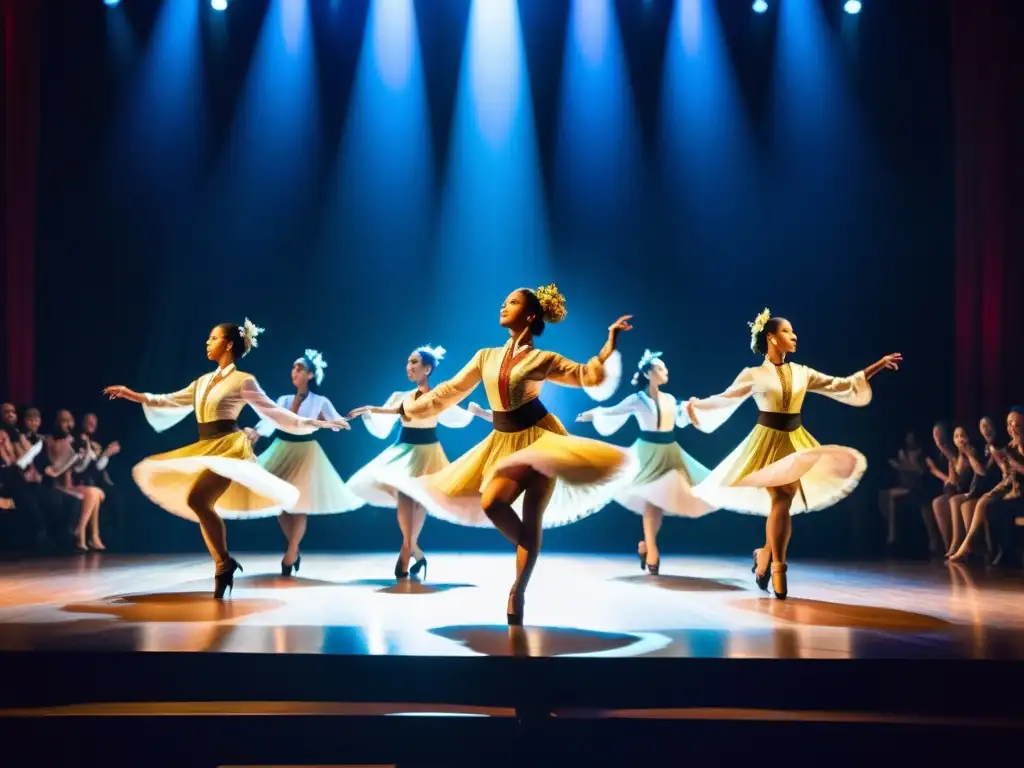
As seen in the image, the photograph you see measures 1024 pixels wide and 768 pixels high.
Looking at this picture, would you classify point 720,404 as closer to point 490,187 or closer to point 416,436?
point 416,436

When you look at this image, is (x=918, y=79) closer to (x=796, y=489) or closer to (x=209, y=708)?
(x=796, y=489)

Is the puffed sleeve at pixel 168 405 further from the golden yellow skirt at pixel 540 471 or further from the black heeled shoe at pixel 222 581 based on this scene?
the golden yellow skirt at pixel 540 471

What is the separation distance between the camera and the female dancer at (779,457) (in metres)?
4.76

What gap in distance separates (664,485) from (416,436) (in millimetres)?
1732

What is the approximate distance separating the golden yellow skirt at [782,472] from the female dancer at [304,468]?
2387mm

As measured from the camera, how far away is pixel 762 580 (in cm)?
524

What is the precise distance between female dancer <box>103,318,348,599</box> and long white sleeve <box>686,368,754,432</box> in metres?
2.17

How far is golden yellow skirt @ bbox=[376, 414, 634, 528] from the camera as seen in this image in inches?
150

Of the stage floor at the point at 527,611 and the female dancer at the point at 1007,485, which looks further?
the female dancer at the point at 1007,485

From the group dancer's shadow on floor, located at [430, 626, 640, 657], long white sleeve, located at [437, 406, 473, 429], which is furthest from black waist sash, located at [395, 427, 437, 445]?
dancer's shadow on floor, located at [430, 626, 640, 657]

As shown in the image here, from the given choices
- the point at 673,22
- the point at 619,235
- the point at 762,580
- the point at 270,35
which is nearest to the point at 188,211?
the point at 270,35

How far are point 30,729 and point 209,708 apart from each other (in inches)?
22.2

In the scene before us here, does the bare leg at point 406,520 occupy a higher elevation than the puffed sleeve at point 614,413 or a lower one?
lower

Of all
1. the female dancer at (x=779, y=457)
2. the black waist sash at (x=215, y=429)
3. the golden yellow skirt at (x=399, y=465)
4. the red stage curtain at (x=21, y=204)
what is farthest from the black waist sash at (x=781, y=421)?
the red stage curtain at (x=21, y=204)
